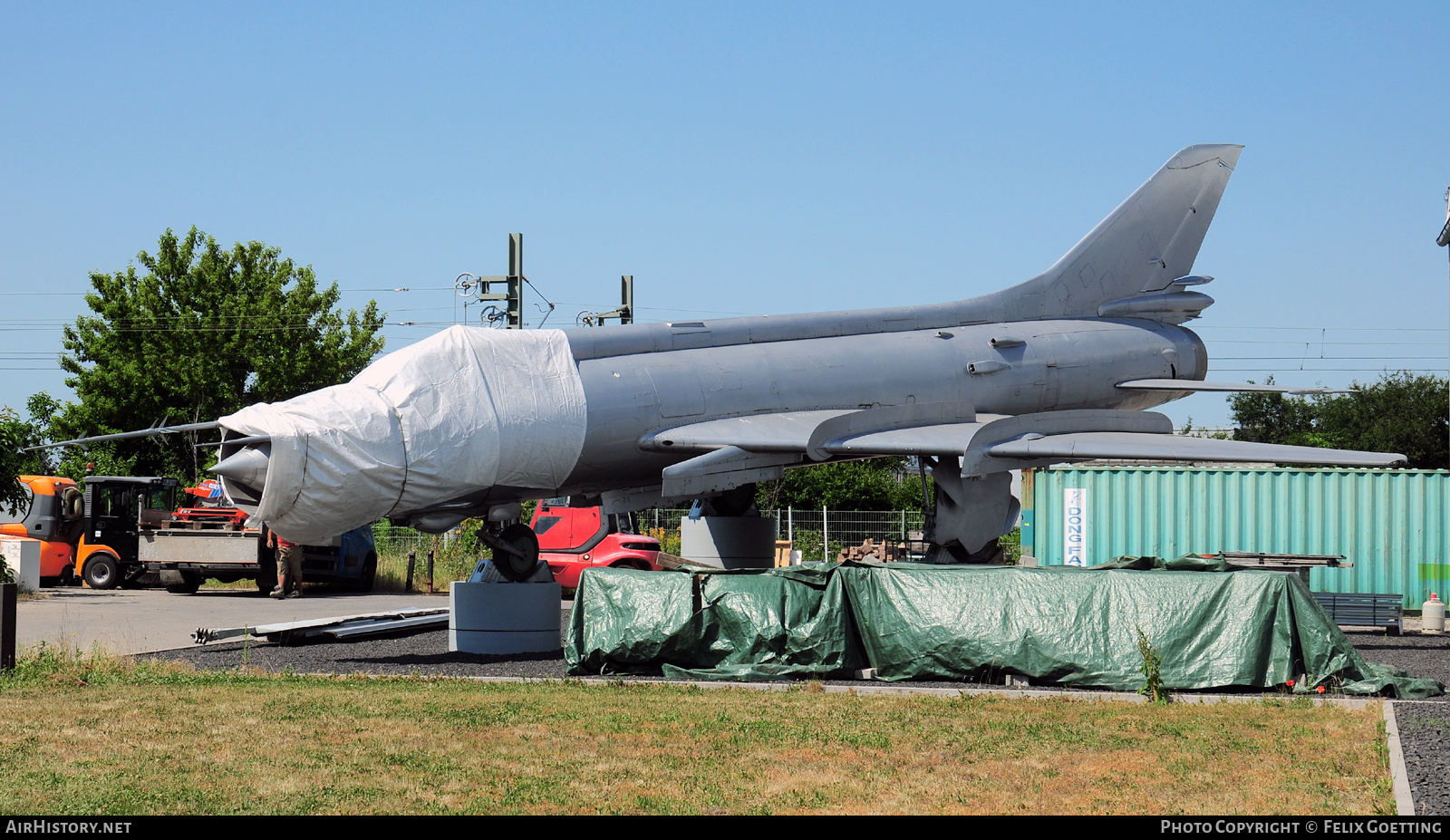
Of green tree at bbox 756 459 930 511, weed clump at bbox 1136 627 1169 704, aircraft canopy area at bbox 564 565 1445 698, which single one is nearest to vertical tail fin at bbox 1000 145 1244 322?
aircraft canopy area at bbox 564 565 1445 698

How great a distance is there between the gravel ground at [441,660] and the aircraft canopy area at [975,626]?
448mm

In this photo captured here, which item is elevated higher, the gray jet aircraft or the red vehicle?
the gray jet aircraft

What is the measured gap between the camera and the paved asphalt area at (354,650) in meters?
8.67

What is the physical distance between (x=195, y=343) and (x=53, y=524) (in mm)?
11783

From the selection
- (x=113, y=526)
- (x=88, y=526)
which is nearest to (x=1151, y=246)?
(x=113, y=526)

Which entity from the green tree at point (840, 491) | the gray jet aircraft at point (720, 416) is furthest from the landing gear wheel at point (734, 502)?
the green tree at point (840, 491)

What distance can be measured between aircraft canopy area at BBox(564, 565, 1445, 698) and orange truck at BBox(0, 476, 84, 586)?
763 inches

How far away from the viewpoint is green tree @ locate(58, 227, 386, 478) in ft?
124

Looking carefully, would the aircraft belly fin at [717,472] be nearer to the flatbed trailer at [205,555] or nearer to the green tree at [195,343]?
the flatbed trailer at [205,555]

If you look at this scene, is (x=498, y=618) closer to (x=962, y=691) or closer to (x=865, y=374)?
(x=865, y=374)

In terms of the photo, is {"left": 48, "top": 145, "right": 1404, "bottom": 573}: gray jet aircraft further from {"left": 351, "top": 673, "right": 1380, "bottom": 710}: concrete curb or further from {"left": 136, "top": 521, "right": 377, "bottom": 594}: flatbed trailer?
{"left": 136, "top": 521, "right": 377, "bottom": 594}: flatbed trailer

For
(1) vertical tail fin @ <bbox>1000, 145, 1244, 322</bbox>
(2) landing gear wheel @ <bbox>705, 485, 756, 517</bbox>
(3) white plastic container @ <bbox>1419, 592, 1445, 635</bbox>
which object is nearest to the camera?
(2) landing gear wheel @ <bbox>705, 485, 756, 517</bbox>
